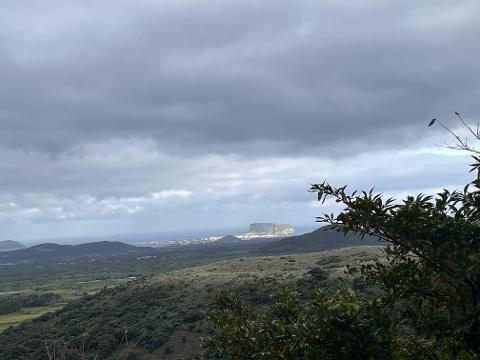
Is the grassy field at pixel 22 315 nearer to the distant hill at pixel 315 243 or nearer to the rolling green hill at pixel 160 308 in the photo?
the rolling green hill at pixel 160 308

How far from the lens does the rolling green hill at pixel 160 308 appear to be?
38625mm

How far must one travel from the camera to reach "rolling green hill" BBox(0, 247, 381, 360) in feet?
127

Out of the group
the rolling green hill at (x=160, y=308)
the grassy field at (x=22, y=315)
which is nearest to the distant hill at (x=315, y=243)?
the grassy field at (x=22, y=315)

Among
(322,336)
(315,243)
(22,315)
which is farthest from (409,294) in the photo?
(315,243)

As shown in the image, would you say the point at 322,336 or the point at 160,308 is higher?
the point at 322,336

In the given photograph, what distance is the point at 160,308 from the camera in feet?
156

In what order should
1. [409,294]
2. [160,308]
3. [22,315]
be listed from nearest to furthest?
[409,294] → [160,308] → [22,315]

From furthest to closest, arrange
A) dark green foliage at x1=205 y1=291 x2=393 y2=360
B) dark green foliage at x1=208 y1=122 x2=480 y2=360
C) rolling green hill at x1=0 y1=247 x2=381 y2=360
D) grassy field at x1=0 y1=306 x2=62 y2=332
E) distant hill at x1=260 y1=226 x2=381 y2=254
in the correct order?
distant hill at x1=260 y1=226 x2=381 y2=254, grassy field at x1=0 y1=306 x2=62 y2=332, rolling green hill at x1=0 y1=247 x2=381 y2=360, dark green foliage at x1=205 y1=291 x2=393 y2=360, dark green foliage at x1=208 y1=122 x2=480 y2=360

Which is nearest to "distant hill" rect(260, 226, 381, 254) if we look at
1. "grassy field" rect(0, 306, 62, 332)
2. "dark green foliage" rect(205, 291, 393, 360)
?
"grassy field" rect(0, 306, 62, 332)

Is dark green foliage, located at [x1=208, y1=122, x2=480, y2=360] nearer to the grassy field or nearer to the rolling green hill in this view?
the rolling green hill

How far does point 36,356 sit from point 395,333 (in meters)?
40.2

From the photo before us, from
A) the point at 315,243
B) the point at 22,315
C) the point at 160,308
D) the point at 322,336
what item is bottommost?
the point at 22,315

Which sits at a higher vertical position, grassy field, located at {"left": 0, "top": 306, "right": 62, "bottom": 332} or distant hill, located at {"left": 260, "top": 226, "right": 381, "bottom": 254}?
distant hill, located at {"left": 260, "top": 226, "right": 381, "bottom": 254}

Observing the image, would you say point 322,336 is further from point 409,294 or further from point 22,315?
point 22,315
